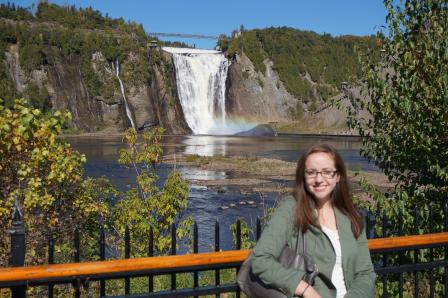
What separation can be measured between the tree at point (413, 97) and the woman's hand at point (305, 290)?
3.56 m

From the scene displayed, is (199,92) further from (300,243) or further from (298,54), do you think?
(300,243)

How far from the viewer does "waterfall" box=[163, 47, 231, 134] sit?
334 ft

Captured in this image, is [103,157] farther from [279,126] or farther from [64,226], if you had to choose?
[279,126]

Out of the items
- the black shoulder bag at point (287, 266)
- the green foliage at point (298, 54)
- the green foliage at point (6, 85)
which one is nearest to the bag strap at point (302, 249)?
the black shoulder bag at point (287, 266)

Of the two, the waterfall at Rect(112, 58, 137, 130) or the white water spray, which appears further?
the waterfall at Rect(112, 58, 137, 130)

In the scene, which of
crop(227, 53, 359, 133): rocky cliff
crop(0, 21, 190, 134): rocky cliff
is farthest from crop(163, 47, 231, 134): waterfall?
crop(227, 53, 359, 133): rocky cliff

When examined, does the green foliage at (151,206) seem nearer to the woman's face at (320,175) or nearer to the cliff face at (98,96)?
the woman's face at (320,175)

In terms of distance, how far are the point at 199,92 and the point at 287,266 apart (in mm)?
100393

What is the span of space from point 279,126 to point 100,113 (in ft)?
129

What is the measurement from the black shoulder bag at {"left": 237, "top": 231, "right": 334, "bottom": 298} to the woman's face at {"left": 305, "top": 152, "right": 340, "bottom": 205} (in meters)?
0.30

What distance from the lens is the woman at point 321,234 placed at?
9.08ft

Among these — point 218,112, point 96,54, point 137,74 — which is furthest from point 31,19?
point 218,112

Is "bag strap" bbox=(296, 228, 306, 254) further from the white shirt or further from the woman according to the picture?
the white shirt

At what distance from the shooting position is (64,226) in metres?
6.57
